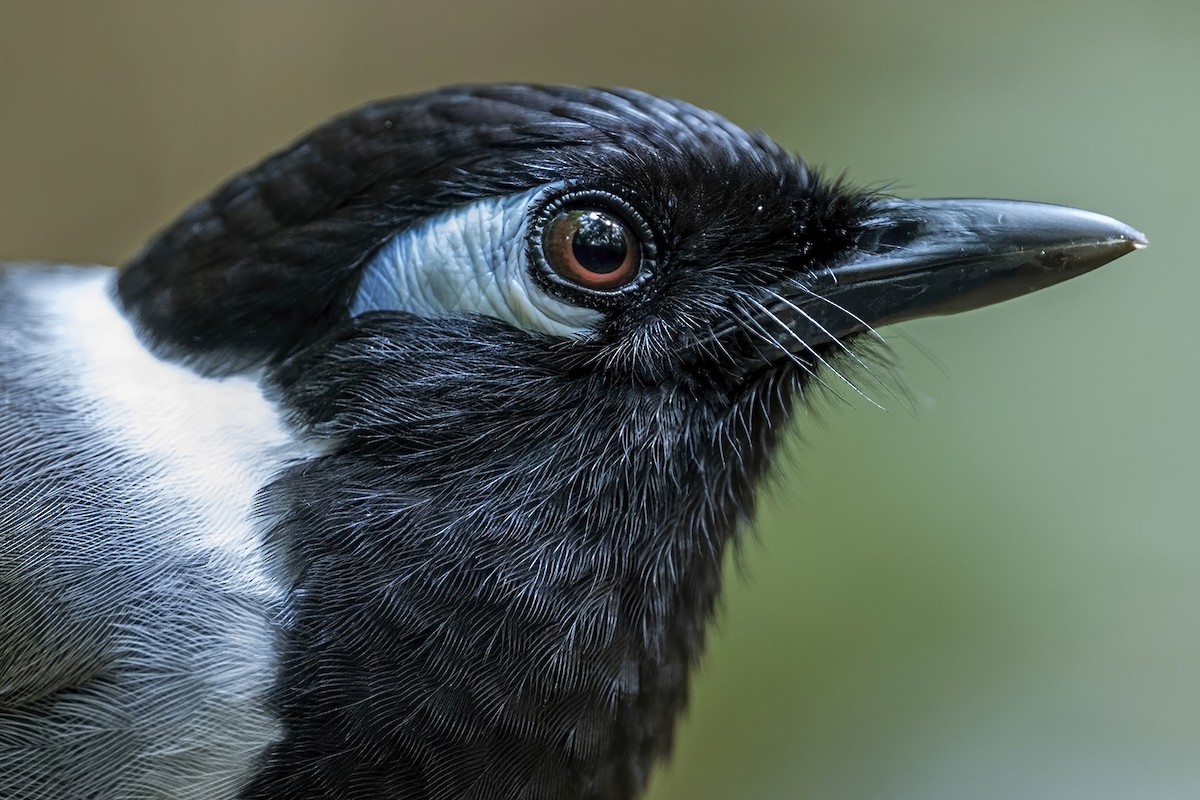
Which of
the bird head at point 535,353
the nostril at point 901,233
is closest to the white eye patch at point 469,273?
the bird head at point 535,353

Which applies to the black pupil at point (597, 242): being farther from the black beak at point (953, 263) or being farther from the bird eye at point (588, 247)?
the black beak at point (953, 263)

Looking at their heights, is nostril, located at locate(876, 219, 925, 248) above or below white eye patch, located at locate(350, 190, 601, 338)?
above

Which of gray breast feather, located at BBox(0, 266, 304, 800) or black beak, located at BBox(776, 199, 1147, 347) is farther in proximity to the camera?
black beak, located at BBox(776, 199, 1147, 347)

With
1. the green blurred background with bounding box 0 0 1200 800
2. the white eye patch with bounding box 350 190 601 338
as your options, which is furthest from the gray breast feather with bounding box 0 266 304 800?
the green blurred background with bounding box 0 0 1200 800

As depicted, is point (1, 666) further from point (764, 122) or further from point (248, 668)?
point (764, 122)

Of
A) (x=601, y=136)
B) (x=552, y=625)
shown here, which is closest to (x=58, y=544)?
(x=552, y=625)

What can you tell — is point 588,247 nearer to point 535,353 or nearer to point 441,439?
point 535,353

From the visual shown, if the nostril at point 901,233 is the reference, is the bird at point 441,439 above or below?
below

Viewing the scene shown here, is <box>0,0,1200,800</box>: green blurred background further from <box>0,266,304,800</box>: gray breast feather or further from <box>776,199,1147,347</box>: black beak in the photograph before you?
<box>0,266,304,800</box>: gray breast feather
